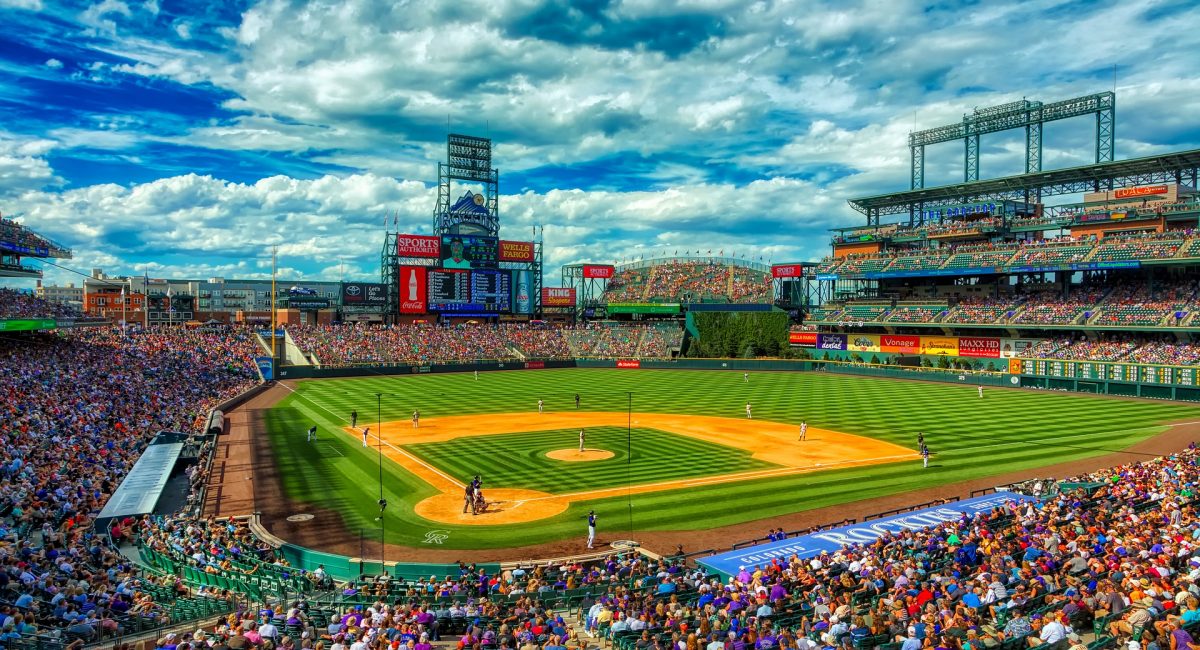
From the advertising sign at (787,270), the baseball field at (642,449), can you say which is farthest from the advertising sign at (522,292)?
the advertising sign at (787,270)

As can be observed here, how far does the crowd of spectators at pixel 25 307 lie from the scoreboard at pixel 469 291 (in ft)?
137

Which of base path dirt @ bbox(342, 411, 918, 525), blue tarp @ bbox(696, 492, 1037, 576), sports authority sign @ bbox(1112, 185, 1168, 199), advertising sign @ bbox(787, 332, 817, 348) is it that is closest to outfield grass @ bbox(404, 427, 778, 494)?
base path dirt @ bbox(342, 411, 918, 525)

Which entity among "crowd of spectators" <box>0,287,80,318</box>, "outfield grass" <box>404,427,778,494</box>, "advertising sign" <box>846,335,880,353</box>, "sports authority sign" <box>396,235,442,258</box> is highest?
"sports authority sign" <box>396,235,442,258</box>

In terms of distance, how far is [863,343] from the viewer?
9269 centimetres

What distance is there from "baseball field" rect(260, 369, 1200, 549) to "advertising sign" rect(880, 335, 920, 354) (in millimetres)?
19766

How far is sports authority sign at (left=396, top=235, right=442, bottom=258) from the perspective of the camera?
95.3 metres

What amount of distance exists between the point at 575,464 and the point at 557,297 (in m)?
77.6

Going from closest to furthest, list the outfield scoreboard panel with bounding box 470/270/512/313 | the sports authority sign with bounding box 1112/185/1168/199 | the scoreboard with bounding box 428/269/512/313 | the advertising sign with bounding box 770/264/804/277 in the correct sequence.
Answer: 1. the sports authority sign with bounding box 1112/185/1168/199
2. the scoreboard with bounding box 428/269/512/313
3. the outfield scoreboard panel with bounding box 470/270/512/313
4. the advertising sign with bounding box 770/264/804/277

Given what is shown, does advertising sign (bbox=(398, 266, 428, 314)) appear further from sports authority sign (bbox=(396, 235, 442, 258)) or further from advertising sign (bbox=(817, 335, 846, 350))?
Result: advertising sign (bbox=(817, 335, 846, 350))

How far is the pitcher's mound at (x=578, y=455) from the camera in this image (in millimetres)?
38062

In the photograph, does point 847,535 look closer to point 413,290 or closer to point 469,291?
point 413,290

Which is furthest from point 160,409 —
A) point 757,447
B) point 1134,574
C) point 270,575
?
point 1134,574

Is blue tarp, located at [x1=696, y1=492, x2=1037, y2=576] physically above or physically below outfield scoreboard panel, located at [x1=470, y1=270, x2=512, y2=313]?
below

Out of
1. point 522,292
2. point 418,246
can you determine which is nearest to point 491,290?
point 522,292
